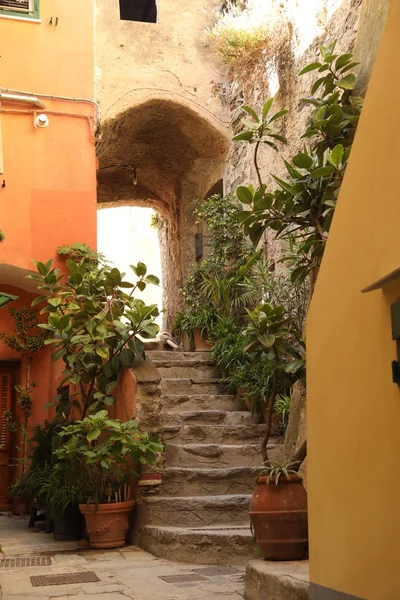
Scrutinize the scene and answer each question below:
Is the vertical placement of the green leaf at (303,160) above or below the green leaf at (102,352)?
above

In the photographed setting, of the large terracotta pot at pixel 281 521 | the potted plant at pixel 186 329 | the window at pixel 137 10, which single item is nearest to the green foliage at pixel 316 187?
the large terracotta pot at pixel 281 521

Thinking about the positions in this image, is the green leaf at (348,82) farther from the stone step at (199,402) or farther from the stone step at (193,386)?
the stone step at (193,386)

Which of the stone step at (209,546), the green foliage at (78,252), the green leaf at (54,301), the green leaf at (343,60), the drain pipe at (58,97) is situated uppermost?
the drain pipe at (58,97)

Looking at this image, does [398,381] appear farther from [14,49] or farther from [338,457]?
[14,49]

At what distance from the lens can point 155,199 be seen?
13.2 meters

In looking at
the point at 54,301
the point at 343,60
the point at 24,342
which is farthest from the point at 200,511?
the point at 24,342

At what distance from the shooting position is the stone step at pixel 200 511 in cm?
610

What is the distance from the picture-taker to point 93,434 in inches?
245

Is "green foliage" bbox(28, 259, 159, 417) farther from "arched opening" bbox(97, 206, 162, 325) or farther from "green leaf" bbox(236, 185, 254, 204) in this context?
"arched opening" bbox(97, 206, 162, 325)

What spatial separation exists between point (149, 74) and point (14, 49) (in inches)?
77.1

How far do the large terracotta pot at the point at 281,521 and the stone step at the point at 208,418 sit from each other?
3146 millimetres

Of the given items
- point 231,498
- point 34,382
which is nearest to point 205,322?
point 34,382

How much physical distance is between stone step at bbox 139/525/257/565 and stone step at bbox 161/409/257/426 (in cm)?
178

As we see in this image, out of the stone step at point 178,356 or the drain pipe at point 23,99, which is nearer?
the drain pipe at point 23,99
